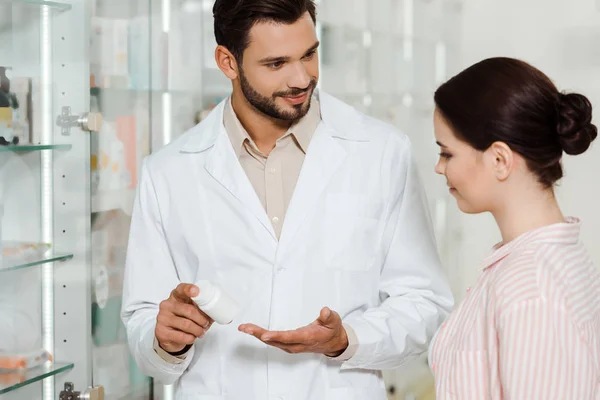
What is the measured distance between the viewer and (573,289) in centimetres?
116

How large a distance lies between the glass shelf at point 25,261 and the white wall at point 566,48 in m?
2.13

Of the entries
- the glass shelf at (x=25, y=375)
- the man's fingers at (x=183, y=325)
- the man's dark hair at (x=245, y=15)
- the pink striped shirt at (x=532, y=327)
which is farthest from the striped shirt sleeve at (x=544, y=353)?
the glass shelf at (x=25, y=375)

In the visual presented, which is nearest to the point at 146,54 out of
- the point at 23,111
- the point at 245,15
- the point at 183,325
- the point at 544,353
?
the point at 23,111

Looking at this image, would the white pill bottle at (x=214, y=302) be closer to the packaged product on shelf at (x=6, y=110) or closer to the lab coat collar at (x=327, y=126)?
the lab coat collar at (x=327, y=126)

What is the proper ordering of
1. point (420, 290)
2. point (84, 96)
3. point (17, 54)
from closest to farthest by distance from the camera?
point (420, 290), point (17, 54), point (84, 96)

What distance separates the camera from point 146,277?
5.66 feet

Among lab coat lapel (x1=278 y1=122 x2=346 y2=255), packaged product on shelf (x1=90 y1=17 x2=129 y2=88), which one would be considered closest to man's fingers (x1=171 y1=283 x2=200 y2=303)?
lab coat lapel (x1=278 y1=122 x2=346 y2=255)

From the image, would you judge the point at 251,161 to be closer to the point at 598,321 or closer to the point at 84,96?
the point at 84,96

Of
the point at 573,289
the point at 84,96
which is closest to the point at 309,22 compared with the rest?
the point at 84,96

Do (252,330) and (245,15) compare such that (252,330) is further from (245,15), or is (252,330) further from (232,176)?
(245,15)

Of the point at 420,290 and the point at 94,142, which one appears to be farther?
the point at 94,142

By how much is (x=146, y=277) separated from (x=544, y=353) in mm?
903

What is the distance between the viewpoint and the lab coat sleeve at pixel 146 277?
169cm

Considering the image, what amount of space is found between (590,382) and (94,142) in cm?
139
